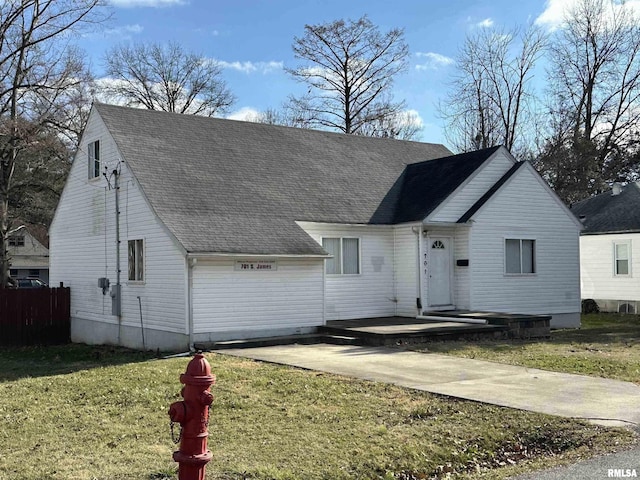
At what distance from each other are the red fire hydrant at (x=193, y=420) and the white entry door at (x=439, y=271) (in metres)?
16.3

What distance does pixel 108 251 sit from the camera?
20500 mm

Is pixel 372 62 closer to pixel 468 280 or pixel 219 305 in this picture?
pixel 468 280

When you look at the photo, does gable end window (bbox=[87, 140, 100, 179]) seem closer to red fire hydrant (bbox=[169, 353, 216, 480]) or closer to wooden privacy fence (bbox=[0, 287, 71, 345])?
wooden privacy fence (bbox=[0, 287, 71, 345])

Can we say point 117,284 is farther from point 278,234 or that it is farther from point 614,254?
point 614,254

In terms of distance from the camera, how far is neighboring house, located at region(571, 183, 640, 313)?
1080 inches

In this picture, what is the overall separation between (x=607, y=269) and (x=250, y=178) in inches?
615

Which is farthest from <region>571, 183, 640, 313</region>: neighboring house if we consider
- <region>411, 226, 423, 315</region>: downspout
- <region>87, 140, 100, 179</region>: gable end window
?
<region>87, 140, 100, 179</region>: gable end window

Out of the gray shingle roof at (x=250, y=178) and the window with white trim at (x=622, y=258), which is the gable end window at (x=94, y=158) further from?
the window with white trim at (x=622, y=258)

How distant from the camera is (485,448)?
7562 mm

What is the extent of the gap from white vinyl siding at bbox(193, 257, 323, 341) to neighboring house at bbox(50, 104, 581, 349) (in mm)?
34

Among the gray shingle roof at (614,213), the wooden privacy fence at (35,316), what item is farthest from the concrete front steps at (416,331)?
the gray shingle roof at (614,213)

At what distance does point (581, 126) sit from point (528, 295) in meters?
24.2

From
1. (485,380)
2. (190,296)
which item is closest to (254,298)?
(190,296)

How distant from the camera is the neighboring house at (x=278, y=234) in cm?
1748
